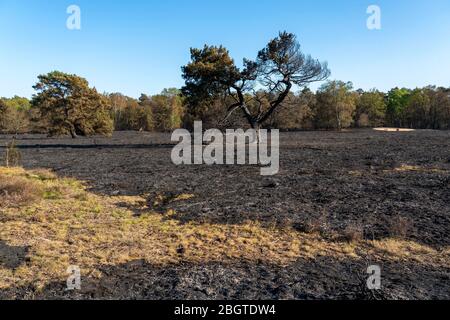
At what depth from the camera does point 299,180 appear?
1705cm

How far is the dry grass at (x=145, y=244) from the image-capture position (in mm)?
7695

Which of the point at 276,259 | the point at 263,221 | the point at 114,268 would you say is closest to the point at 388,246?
the point at 276,259

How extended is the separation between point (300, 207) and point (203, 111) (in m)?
31.0

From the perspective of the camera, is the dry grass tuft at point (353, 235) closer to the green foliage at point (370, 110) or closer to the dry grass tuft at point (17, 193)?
the dry grass tuft at point (17, 193)

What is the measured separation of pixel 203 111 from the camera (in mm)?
→ 42000

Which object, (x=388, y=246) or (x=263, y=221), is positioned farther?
(x=263, y=221)

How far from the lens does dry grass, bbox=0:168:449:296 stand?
7695 mm

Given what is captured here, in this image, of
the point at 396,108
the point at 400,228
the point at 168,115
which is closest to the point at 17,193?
the point at 400,228

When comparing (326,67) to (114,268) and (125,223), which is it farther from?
(114,268)

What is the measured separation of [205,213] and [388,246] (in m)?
5.32

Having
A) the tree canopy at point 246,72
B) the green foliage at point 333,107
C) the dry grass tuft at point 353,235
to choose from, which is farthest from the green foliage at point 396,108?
the dry grass tuft at point 353,235

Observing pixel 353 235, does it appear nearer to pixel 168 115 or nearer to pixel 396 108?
pixel 168 115

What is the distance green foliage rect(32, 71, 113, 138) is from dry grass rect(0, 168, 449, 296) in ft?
138

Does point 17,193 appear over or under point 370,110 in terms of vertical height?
under
